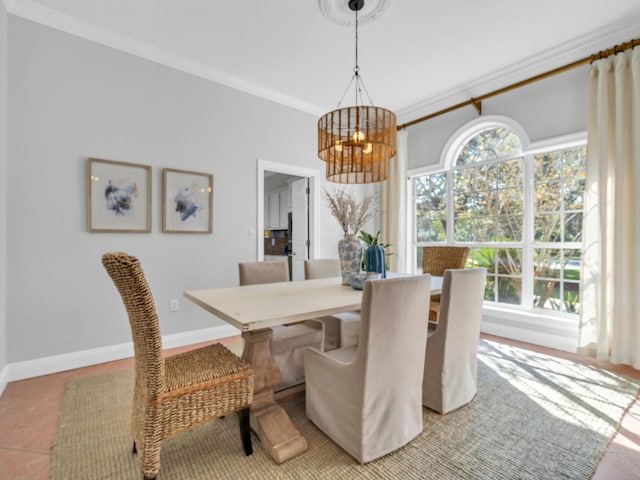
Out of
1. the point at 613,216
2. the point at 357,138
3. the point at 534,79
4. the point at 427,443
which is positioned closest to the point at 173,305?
the point at 357,138

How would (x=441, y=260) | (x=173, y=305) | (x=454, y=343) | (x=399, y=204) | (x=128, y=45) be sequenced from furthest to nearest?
(x=399, y=204), (x=441, y=260), (x=173, y=305), (x=128, y=45), (x=454, y=343)

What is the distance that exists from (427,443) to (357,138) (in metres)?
1.93

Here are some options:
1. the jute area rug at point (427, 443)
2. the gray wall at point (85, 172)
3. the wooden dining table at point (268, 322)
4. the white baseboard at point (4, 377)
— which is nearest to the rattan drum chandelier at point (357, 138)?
the wooden dining table at point (268, 322)

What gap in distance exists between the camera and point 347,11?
92.3 inches

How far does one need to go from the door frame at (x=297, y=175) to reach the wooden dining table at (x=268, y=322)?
170 centimetres

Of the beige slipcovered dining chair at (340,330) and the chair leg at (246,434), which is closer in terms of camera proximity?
the chair leg at (246,434)

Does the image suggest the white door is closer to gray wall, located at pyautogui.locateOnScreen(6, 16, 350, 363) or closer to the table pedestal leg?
gray wall, located at pyautogui.locateOnScreen(6, 16, 350, 363)

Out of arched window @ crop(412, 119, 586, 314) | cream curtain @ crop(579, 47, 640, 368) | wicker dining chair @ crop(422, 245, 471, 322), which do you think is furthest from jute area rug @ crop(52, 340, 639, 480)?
arched window @ crop(412, 119, 586, 314)

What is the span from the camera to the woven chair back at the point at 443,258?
2986mm

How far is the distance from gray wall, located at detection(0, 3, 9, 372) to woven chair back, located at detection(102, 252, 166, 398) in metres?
1.74

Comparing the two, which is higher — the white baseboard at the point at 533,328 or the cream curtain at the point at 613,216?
the cream curtain at the point at 613,216

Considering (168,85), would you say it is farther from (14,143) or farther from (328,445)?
(328,445)

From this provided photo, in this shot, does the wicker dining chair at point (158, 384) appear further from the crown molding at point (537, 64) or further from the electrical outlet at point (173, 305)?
the crown molding at point (537, 64)

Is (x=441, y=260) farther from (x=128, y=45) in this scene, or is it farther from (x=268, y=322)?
(x=128, y=45)
